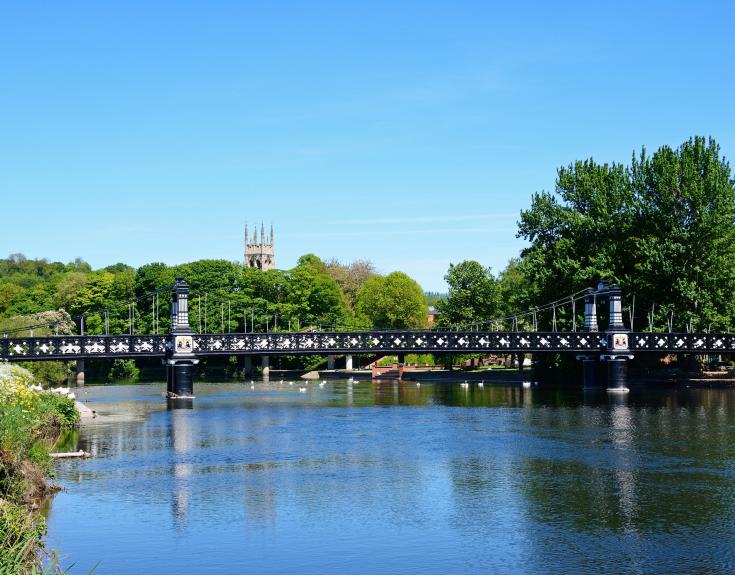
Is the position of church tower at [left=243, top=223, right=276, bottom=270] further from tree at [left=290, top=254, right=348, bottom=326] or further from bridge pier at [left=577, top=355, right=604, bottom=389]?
bridge pier at [left=577, top=355, right=604, bottom=389]

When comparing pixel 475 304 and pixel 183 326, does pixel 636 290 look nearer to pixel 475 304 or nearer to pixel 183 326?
pixel 475 304

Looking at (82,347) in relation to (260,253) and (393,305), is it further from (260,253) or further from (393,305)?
(260,253)

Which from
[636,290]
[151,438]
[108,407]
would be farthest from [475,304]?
[151,438]

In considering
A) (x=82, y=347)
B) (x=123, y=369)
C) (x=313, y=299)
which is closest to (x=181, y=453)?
(x=82, y=347)

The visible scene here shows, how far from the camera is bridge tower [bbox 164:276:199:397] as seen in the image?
66188mm

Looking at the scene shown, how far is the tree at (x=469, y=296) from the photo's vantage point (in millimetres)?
102688

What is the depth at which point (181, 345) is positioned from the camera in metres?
66.2

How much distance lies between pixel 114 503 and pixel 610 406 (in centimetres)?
3717

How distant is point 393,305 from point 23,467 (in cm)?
10403

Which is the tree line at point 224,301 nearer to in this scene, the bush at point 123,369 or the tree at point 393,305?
the tree at point 393,305

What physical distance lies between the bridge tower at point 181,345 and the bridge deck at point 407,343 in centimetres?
74

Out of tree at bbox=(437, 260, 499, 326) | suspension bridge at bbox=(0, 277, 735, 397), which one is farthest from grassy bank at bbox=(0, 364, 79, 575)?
tree at bbox=(437, 260, 499, 326)

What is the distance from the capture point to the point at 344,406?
211 feet

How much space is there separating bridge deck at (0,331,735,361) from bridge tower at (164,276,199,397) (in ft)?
2.42
